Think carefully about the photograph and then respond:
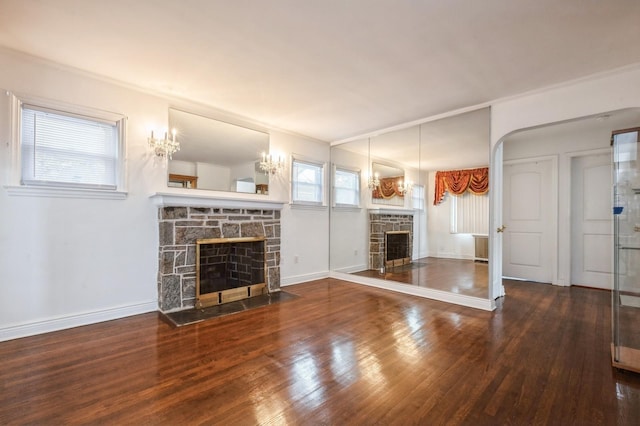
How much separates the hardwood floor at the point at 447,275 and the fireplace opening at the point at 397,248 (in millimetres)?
100

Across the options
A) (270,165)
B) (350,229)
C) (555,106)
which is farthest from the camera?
(350,229)

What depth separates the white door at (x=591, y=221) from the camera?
15.3ft

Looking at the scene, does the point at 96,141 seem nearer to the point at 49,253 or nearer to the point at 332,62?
the point at 49,253

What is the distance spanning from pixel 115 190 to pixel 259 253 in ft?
6.48

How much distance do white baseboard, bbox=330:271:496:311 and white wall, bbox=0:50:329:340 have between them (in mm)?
3157

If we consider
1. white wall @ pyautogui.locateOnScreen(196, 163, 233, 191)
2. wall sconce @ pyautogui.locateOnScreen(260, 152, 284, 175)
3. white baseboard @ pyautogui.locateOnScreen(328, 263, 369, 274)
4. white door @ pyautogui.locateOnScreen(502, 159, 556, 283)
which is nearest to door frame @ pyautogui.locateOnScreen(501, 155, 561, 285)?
white door @ pyautogui.locateOnScreen(502, 159, 556, 283)

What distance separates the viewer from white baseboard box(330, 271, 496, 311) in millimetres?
3678

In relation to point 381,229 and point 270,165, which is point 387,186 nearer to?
point 381,229

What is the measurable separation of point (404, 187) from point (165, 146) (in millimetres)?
3460

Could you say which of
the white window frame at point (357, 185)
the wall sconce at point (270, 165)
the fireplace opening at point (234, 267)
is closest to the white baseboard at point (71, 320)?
the fireplace opening at point (234, 267)

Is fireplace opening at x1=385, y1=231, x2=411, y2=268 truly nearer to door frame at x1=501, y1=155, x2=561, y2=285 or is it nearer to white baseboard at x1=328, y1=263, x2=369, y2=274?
white baseboard at x1=328, y1=263, x2=369, y2=274

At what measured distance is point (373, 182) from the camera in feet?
16.7

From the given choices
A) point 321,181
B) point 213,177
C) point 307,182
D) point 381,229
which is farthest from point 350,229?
point 213,177

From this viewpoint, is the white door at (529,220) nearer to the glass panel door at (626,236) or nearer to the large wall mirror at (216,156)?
the glass panel door at (626,236)
